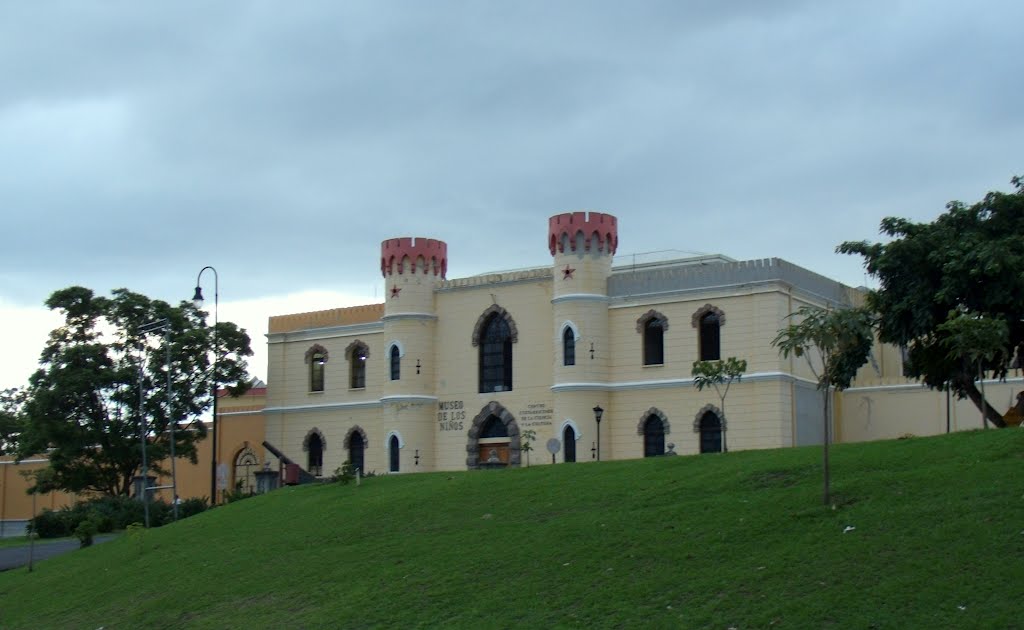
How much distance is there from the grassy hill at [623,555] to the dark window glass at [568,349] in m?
Result: 11.9

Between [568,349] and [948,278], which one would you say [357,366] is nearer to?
[568,349]

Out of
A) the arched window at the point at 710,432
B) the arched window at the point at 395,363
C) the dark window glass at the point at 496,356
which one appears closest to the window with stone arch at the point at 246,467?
the arched window at the point at 395,363

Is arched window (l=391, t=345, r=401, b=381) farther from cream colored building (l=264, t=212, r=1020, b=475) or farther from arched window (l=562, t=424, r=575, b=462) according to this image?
arched window (l=562, t=424, r=575, b=462)

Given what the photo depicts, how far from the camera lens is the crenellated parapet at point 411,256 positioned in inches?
1730

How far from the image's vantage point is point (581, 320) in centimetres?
4003

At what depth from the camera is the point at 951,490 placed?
59.6 ft

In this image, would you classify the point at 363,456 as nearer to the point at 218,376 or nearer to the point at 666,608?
the point at 218,376

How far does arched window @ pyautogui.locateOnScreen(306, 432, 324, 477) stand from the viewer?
46.6 metres

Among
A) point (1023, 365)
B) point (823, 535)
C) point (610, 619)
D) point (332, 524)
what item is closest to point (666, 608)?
point (610, 619)

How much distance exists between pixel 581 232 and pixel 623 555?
74.2 feet

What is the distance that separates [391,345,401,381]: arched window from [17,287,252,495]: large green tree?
737 centimetres

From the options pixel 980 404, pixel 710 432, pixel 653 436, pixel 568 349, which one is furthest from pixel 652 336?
pixel 980 404

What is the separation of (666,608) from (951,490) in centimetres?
496

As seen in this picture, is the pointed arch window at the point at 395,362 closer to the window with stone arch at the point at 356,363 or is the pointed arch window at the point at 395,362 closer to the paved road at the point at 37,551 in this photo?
the window with stone arch at the point at 356,363
